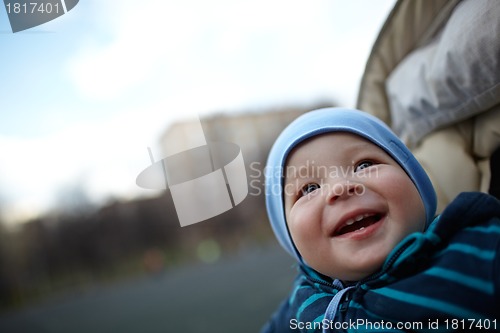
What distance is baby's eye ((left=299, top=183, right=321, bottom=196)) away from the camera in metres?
0.59

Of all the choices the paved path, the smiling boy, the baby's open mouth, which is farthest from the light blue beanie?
the paved path

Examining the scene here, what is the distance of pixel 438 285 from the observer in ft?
1.52

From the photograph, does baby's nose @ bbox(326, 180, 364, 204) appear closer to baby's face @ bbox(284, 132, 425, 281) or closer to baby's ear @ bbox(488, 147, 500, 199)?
baby's face @ bbox(284, 132, 425, 281)

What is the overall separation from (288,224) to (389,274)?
187mm

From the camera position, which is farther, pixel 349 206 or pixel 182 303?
pixel 182 303

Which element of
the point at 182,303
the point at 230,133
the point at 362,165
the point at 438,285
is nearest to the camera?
the point at 438,285

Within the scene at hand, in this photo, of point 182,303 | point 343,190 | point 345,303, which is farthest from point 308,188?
point 182,303

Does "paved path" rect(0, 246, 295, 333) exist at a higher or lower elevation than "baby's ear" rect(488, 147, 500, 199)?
lower

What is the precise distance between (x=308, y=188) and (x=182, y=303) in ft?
18.3

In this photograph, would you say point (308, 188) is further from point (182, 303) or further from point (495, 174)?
point (182, 303)

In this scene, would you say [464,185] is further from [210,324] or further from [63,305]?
[63,305]

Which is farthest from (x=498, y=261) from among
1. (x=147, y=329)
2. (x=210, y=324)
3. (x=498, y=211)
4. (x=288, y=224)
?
(x=147, y=329)

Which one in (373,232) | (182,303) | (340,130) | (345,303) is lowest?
(182,303)

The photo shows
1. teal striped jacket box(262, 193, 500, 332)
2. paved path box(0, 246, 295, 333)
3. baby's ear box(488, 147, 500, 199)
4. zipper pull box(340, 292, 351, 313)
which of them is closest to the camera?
teal striped jacket box(262, 193, 500, 332)
